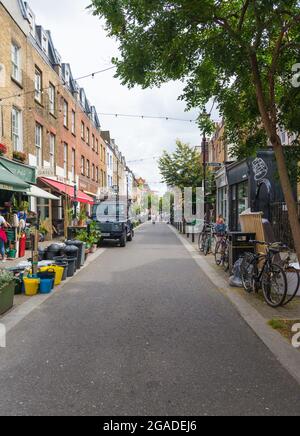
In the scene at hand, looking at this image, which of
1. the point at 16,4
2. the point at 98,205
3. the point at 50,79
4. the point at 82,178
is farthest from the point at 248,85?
the point at 82,178

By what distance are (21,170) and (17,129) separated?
2.22 meters

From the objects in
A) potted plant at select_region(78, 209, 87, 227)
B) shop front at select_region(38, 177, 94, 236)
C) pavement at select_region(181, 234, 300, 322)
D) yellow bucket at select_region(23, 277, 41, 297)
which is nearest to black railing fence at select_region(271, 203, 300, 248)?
pavement at select_region(181, 234, 300, 322)

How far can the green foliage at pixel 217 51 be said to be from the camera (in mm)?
5500

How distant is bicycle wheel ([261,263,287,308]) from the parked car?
37.2 feet

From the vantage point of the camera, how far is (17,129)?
1727cm

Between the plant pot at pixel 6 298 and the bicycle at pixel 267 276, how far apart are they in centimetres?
456

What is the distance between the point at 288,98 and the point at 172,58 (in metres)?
2.16

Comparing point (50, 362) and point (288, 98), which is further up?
point (288, 98)

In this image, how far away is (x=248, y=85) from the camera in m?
7.39

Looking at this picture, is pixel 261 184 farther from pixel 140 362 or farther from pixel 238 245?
pixel 140 362

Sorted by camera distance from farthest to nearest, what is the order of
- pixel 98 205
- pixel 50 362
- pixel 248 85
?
1. pixel 98 205
2. pixel 248 85
3. pixel 50 362

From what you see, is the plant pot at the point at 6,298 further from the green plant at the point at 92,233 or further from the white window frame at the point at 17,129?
the white window frame at the point at 17,129

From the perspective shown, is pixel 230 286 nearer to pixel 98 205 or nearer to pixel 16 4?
pixel 98 205

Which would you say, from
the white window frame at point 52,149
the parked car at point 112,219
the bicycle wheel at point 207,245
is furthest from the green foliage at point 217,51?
the white window frame at point 52,149
